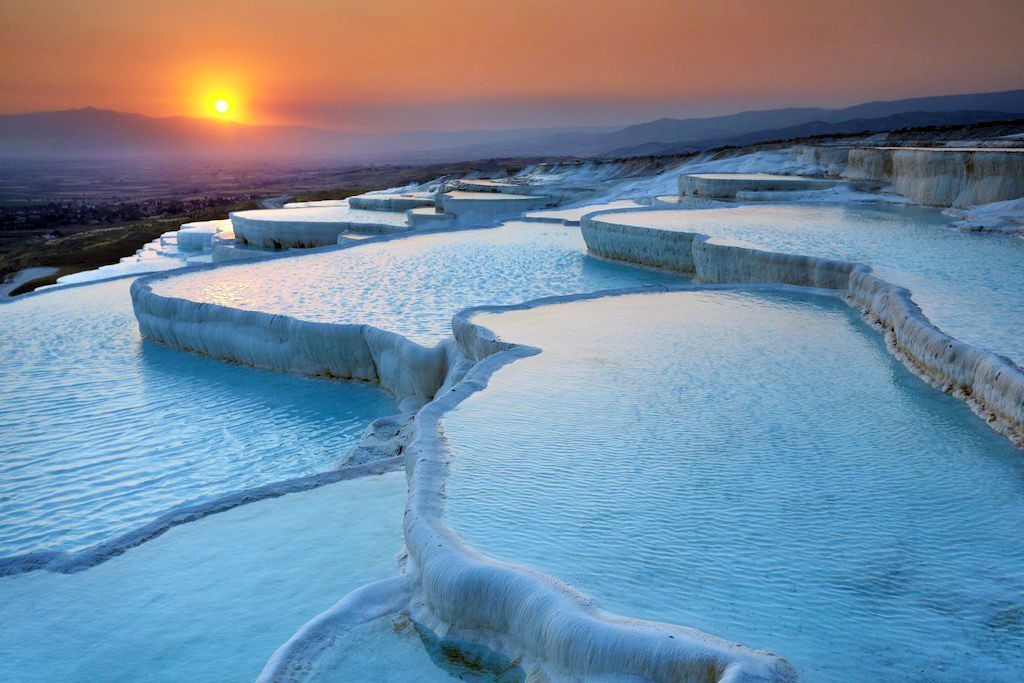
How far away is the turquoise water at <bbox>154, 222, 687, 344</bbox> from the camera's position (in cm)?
628

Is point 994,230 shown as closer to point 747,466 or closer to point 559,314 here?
point 559,314

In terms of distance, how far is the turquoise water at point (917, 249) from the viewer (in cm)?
423

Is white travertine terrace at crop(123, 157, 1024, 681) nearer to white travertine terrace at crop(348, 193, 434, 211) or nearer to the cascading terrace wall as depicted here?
the cascading terrace wall

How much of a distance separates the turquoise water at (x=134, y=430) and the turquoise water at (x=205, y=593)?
34 cm

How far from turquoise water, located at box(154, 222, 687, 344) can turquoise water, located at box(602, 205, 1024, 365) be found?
41.5 inches

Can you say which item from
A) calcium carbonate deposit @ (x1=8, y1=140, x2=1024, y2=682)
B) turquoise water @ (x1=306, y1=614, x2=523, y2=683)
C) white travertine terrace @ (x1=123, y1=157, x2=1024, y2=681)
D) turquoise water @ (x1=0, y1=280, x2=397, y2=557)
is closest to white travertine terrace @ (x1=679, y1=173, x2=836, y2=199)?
white travertine terrace @ (x1=123, y1=157, x2=1024, y2=681)

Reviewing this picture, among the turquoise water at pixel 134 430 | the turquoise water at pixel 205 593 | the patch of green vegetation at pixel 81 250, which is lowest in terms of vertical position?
the patch of green vegetation at pixel 81 250

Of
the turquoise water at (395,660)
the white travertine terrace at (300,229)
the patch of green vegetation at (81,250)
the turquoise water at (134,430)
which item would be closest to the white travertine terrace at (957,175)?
the white travertine terrace at (300,229)

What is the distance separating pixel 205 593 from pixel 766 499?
1749 millimetres

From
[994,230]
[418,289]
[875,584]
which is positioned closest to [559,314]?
[418,289]

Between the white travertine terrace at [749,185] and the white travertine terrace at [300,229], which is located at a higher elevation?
the white travertine terrace at [749,185]

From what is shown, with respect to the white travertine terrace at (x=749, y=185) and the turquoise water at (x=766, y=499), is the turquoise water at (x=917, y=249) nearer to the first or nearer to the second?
the turquoise water at (x=766, y=499)

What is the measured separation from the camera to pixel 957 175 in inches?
373

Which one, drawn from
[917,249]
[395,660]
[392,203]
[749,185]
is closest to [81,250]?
[392,203]
